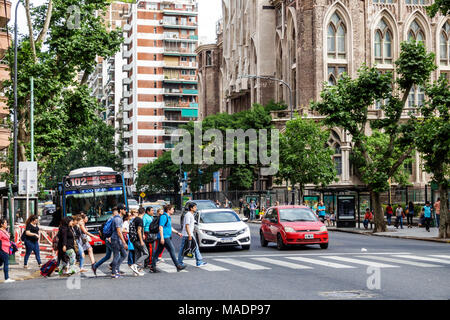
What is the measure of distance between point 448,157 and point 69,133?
17.1 m

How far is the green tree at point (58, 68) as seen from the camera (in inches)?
1225

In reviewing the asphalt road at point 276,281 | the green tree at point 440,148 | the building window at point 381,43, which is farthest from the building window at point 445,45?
the asphalt road at point 276,281

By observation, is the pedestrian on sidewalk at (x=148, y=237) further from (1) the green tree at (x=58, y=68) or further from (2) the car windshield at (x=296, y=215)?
(1) the green tree at (x=58, y=68)

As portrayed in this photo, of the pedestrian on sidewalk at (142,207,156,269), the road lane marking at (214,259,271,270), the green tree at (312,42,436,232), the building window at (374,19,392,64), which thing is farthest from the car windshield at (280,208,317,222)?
the building window at (374,19,392,64)

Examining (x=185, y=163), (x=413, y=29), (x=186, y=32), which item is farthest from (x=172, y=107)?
(x=413, y=29)

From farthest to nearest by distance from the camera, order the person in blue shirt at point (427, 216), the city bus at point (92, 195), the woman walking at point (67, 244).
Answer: the person in blue shirt at point (427, 216)
the city bus at point (92, 195)
the woman walking at point (67, 244)

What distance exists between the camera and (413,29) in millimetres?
71625

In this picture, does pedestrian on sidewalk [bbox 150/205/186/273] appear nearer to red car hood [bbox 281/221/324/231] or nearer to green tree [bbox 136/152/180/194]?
red car hood [bbox 281/221/324/231]

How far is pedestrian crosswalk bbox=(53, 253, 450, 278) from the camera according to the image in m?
17.3

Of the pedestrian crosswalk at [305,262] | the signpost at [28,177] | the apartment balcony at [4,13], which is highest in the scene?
the apartment balcony at [4,13]

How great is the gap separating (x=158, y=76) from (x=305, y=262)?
316ft

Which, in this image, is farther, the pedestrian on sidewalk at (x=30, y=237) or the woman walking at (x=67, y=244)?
the pedestrian on sidewalk at (x=30, y=237)

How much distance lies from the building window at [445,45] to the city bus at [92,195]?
54675mm
